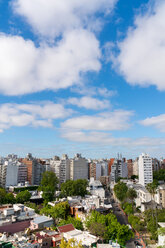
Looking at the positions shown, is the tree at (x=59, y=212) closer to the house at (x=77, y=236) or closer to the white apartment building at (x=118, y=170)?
the house at (x=77, y=236)

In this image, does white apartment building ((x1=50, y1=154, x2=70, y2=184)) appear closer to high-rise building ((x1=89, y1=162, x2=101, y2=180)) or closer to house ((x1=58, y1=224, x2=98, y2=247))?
high-rise building ((x1=89, y1=162, x2=101, y2=180))

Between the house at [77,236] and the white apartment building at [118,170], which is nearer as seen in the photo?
the house at [77,236]

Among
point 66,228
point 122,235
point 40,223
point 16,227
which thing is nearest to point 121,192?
point 122,235

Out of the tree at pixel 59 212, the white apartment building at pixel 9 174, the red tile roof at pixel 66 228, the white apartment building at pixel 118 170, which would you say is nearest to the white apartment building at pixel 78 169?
the white apartment building at pixel 118 170

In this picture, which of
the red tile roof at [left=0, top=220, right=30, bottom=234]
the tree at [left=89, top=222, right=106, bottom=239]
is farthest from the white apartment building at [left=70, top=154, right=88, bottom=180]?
the tree at [left=89, top=222, right=106, bottom=239]

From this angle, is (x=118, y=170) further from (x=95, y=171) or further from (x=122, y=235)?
(x=122, y=235)

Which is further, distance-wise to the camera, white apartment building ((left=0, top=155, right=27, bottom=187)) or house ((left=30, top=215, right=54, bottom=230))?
white apartment building ((left=0, top=155, right=27, bottom=187))

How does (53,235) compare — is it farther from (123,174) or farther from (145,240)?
(123,174)
